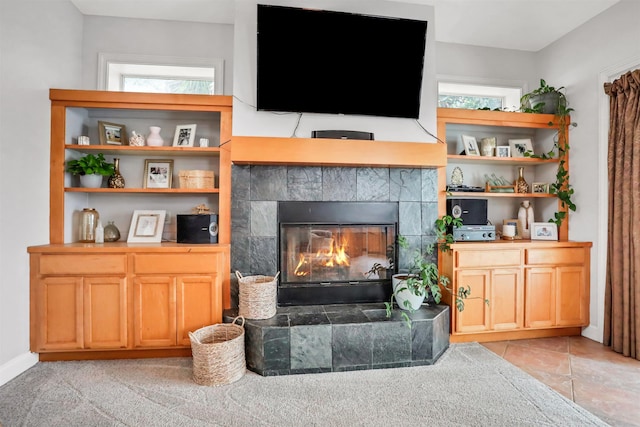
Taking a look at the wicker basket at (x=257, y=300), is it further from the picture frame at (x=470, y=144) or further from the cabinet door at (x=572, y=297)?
the cabinet door at (x=572, y=297)

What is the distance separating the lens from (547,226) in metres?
3.05

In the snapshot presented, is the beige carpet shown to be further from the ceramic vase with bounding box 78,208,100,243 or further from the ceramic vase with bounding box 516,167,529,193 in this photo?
the ceramic vase with bounding box 516,167,529,193

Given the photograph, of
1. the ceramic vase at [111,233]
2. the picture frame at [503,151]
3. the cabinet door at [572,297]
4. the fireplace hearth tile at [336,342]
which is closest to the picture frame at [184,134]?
the ceramic vase at [111,233]

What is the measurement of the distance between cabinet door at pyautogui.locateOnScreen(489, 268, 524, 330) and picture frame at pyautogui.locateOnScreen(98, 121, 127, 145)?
11.4ft

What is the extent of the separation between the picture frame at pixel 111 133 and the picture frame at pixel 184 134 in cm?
47

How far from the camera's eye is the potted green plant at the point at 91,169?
8.39ft

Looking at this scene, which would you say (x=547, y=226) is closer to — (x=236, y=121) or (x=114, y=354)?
(x=236, y=121)

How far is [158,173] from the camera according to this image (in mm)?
2887

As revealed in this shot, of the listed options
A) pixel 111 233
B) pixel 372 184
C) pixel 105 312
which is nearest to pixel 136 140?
pixel 111 233

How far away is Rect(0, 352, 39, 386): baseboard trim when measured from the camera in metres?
2.07

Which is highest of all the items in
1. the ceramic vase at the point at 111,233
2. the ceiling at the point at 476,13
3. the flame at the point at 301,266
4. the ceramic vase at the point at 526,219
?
the ceiling at the point at 476,13

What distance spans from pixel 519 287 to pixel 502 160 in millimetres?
1190

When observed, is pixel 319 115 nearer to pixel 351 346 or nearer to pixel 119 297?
pixel 351 346

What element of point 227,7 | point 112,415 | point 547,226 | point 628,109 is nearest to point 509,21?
point 628,109
